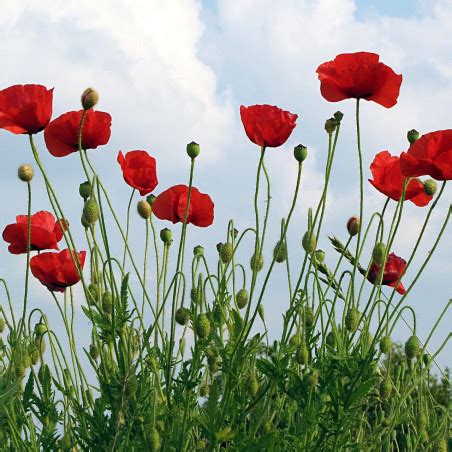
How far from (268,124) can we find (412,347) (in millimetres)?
1061

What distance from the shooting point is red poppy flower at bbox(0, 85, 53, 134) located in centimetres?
268

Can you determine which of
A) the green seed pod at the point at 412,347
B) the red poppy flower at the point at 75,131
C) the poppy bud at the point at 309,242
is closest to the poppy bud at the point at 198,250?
the poppy bud at the point at 309,242

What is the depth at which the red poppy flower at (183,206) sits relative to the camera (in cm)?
293

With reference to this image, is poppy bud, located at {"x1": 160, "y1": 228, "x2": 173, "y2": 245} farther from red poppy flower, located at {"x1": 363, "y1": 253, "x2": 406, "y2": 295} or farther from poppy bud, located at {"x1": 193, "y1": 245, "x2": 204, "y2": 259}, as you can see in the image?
red poppy flower, located at {"x1": 363, "y1": 253, "x2": 406, "y2": 295}

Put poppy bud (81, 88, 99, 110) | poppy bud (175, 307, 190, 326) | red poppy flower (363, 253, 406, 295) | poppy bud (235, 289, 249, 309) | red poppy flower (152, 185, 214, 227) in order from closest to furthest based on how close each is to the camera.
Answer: poppy bud (81, 88, 99, 110) → poppy bud (175, 307, 190, 326) → red poppy flower (152, 185, 214, 227) → poppy bud (235, 289, 249, 309) → red poppy flower (363, 253, 406, 295)

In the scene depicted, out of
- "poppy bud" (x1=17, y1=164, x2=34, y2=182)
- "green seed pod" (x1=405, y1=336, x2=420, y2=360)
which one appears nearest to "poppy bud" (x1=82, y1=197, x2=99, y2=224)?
"poppy bud" (x1=17, y1=164, x2=34, y2=182)

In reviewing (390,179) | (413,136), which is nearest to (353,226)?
(390,179)

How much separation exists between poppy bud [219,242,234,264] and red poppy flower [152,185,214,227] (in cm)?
11

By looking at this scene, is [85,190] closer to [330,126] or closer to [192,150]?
[192,150]

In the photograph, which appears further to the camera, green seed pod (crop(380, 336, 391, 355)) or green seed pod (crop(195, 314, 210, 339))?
green seed pod (crop(380, 336, 391, 355))

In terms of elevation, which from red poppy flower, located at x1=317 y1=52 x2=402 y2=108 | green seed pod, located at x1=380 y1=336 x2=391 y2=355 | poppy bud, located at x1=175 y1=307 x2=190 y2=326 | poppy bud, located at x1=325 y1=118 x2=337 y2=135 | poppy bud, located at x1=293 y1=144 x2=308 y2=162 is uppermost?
red poppy flower, located at x1=317 y1=52 x2=402 y2=108

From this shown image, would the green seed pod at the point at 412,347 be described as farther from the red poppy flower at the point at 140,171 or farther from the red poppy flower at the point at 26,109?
the red poppy flower at the point at 26,109

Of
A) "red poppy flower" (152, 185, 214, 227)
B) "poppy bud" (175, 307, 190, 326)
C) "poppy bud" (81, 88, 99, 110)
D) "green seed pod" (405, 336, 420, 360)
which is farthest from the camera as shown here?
"green seed pod" (405, 336, 420, 360)

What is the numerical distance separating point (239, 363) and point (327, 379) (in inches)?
10.2
